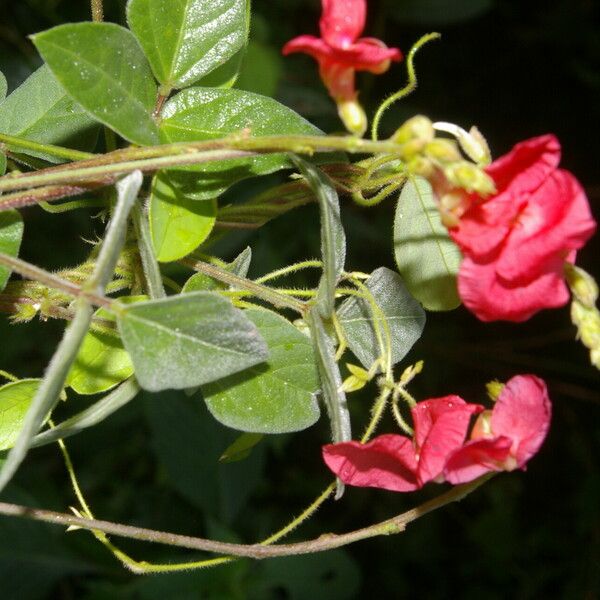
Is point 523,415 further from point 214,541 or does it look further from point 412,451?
point 214,541

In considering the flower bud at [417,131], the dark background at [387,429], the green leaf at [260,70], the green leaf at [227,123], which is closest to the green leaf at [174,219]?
the green leaf at [227,123]

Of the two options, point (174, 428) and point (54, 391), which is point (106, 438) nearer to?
point (174, 428)

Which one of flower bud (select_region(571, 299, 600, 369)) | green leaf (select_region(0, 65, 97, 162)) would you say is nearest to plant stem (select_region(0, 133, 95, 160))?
green leaf (select_region(0, 65, 97, 162))

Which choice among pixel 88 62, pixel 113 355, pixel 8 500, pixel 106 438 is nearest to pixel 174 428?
pixel 106 438

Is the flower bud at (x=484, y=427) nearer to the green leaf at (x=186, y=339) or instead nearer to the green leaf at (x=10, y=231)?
the green leaf at (x=186, y=339)

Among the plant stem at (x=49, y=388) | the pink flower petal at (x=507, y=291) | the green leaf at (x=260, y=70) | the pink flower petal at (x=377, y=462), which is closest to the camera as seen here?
the plant stem at (x=49, y=388)
